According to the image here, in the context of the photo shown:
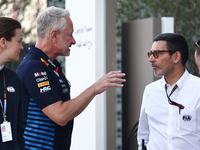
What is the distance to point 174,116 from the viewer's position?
2576 mm

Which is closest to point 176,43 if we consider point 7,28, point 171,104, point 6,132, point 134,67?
point 171,104

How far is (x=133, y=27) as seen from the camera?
377 cm

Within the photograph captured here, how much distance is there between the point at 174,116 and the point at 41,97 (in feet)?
3.45

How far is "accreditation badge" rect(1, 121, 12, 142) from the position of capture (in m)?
1.95

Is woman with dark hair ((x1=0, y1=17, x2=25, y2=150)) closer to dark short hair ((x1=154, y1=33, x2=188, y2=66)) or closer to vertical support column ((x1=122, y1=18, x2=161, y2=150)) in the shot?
dark short hair ((x1=154, y1=33, x2=188, y2=66))

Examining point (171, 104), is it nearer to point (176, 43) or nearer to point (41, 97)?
point (176, 43)

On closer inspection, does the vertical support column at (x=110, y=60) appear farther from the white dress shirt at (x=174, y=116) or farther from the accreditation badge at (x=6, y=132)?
the accreditation badge at (x=6, y=132)

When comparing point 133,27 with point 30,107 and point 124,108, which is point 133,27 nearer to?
point 124,108

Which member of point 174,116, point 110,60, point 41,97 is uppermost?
point 110,60

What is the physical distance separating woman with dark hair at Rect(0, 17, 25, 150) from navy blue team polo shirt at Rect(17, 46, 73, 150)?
174 millimetres

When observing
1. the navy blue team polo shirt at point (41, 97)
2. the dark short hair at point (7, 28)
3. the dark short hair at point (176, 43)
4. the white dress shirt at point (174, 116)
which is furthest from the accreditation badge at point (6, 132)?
the dark short hair at point (176, 43)

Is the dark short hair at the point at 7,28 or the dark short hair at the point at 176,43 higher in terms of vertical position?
the dark short hair at the point at 7,28

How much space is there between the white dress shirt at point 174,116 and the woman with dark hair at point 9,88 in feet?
3.67

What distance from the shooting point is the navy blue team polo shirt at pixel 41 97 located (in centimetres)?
225
